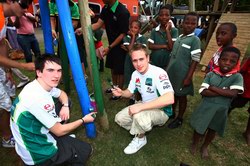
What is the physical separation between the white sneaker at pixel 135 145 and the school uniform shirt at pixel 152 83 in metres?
0.54

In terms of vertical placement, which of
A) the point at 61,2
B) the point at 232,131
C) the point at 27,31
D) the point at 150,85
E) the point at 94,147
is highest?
the point at 61,2

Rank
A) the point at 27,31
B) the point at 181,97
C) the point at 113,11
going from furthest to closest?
the point at 27,31, the point at 113,11, the point at 181,97

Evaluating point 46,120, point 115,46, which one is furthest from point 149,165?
point 115,46

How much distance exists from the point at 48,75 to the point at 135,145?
4.96 feet

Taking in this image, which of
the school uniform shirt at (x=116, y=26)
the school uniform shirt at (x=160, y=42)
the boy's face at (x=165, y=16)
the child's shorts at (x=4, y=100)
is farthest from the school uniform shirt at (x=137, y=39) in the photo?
the child's shorts at (x=4, y=100)

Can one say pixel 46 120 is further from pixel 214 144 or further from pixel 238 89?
pixel 214 144

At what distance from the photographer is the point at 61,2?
2.38m

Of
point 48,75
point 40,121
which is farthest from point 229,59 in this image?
point 40,121

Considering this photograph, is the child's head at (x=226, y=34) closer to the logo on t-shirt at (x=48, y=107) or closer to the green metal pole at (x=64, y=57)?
the logo on t-shirt at (x=48, y=107)

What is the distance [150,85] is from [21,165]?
188 cm

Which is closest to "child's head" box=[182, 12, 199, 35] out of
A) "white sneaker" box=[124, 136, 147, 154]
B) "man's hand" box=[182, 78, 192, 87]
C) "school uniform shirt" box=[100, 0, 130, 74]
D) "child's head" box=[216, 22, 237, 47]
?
"child's head" box=[216, 22, 237, 47]

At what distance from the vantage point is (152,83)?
2.58 meters

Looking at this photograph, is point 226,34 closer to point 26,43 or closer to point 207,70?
point 207,70

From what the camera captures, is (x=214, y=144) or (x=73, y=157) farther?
(x=214, y=144)
